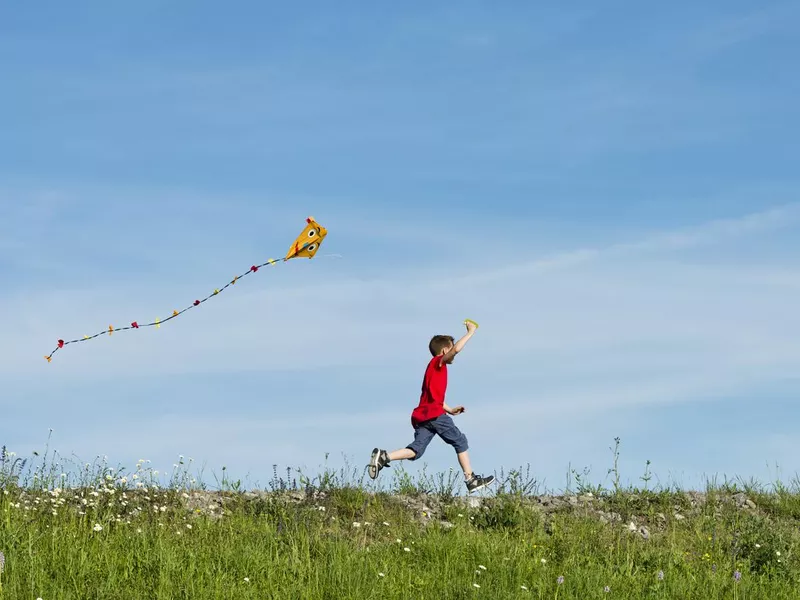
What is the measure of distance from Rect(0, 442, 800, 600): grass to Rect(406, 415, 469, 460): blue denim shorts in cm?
60

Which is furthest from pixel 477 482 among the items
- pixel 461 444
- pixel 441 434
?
pixel 441 434

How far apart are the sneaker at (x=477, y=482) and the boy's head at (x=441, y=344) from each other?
162cm

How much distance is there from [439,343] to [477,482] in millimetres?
1831

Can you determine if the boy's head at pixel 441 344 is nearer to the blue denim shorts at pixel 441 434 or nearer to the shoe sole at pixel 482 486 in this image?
the blue denim shorts at pixel 441 434

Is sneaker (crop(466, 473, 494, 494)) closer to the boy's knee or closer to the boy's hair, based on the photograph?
the boy's knee

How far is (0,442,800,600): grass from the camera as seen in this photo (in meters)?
7.12

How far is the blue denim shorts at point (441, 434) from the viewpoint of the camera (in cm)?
1184

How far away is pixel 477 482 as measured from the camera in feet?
38.4

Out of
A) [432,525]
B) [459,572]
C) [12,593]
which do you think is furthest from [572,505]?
[12,593]

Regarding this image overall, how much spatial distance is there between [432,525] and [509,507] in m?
0.97

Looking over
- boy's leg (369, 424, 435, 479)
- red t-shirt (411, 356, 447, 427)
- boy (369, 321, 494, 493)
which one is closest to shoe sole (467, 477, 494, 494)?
boy (369, 321, 494, 493)

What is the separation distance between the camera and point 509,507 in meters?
9.73

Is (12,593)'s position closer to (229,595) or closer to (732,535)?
(229,595)

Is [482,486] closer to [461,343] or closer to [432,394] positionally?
[432,394]
